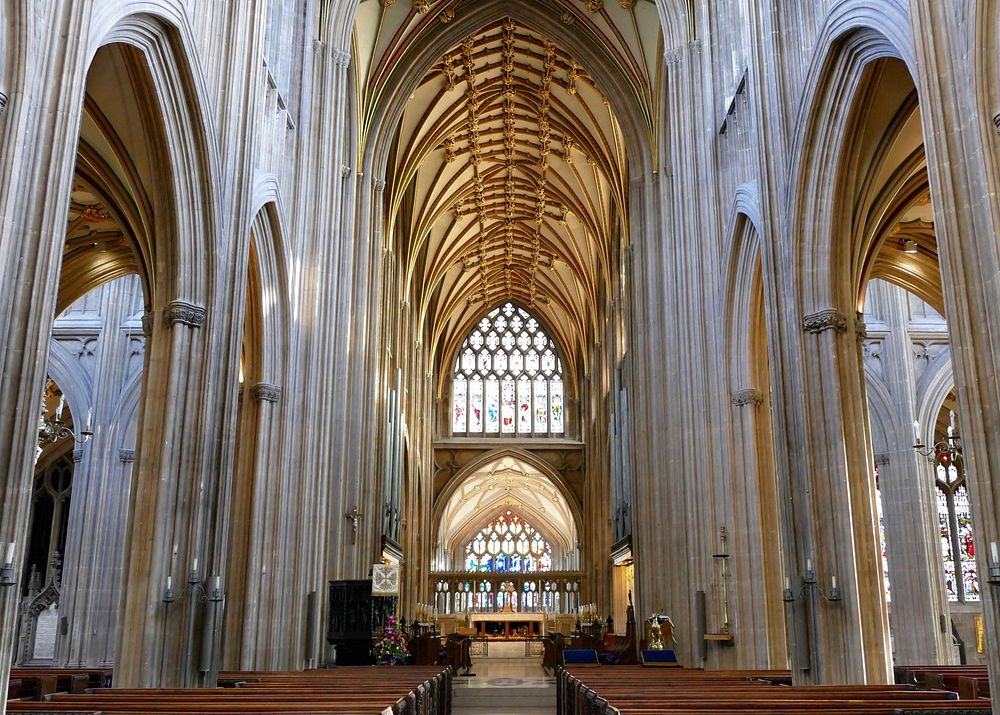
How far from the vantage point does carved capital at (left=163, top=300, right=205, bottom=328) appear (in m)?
10.7

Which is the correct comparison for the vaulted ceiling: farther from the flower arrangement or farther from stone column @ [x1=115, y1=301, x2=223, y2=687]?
stone column @ [x1=115, y1=301, x2=223, y2=687]

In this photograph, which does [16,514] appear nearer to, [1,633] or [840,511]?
[1,633]

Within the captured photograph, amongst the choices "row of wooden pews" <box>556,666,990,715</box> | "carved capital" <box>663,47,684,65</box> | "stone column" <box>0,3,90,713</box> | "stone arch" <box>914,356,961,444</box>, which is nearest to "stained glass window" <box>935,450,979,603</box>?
"stone arch" <box>914,356,961,444</box>

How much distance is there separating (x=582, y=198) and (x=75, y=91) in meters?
24.6

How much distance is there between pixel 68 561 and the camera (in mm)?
19172

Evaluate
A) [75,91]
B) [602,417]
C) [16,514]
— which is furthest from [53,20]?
[602,417]

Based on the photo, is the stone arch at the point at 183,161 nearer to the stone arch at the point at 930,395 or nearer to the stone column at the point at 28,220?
the stone column at the point at 28,220

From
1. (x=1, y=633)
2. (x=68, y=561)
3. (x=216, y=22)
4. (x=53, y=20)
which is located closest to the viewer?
(x=1, y=633)

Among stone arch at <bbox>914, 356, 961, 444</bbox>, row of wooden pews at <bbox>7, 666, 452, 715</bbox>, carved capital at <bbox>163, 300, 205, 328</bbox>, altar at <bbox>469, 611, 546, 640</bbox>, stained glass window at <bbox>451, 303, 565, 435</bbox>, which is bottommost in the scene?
row of wooden pews at <bbox>7, 666, 452, 715</bbox>

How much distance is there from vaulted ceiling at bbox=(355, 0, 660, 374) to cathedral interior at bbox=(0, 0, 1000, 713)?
0.14 metres

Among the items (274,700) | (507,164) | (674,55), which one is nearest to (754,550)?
(674,55)

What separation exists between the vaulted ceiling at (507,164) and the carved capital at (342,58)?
9.13ft

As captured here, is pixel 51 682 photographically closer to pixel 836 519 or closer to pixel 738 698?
pixel 738 698

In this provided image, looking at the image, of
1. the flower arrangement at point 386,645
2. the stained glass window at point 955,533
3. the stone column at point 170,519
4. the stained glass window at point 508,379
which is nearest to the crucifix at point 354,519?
the flower arrangement at point 386,645
